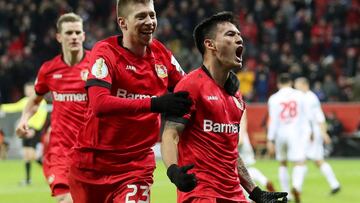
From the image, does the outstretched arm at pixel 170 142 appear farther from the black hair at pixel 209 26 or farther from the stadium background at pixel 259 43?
the stadium background at pixel 259 43

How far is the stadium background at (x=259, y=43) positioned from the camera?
27500 mm

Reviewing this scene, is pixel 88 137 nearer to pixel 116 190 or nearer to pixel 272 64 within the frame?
pixel 116 190

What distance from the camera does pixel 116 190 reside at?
22.7 ft

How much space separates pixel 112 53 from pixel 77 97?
9.34ft

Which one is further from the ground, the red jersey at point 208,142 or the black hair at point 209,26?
the black hair at point 209,26

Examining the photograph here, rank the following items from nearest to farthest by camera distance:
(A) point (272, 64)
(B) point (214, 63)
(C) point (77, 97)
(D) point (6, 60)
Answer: (B) point (214, 63) → (C) point (77, 97) → (A) point (272, 64) → (D) point (6, 60)

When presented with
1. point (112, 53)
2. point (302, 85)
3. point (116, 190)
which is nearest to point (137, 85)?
point (112, 53)

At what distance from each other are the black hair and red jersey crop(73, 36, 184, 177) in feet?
1.45

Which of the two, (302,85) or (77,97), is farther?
(302,85)

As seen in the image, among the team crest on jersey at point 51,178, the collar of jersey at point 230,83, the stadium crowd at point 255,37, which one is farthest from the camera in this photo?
the stadium crowd at point 255,37

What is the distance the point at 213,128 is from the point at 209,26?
0.86 meters

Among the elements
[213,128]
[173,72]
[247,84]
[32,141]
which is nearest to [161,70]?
[173,72]

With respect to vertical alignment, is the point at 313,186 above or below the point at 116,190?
below

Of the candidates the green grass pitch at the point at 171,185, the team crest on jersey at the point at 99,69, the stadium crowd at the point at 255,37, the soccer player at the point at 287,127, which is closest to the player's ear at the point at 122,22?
the team crest on jersey at the point at 99,69
